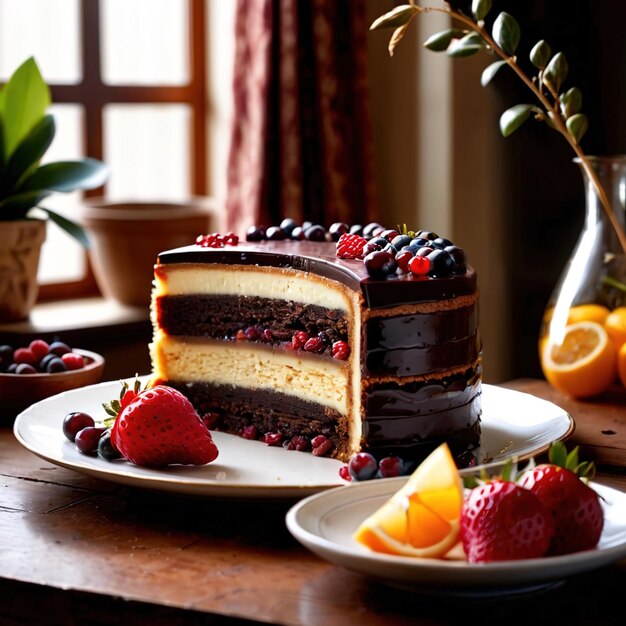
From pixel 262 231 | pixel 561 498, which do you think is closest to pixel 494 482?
pixel 561 498

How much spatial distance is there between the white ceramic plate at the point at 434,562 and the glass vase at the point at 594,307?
0.95m

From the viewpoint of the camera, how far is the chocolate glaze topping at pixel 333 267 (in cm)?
176

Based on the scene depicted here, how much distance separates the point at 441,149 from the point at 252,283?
166cm

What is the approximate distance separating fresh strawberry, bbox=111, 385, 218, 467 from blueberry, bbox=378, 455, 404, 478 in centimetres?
28

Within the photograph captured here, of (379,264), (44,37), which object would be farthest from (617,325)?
(44,37)

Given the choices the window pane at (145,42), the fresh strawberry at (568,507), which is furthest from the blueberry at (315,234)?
the window pane at (145,42)

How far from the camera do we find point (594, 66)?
368 cm

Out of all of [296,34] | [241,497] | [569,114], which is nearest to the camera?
[241,497]

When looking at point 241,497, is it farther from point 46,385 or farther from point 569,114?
point 569,114

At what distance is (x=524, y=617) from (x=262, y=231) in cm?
119

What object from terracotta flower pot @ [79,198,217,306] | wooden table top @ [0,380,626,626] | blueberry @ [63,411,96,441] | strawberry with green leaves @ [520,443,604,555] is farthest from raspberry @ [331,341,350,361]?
terracotta flower pot @ [79,198,217,306]

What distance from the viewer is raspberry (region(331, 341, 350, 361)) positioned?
1936 mm

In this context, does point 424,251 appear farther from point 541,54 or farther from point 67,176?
point 67,176

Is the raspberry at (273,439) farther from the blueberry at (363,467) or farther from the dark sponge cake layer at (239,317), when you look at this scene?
the blueberry at (363,467)
